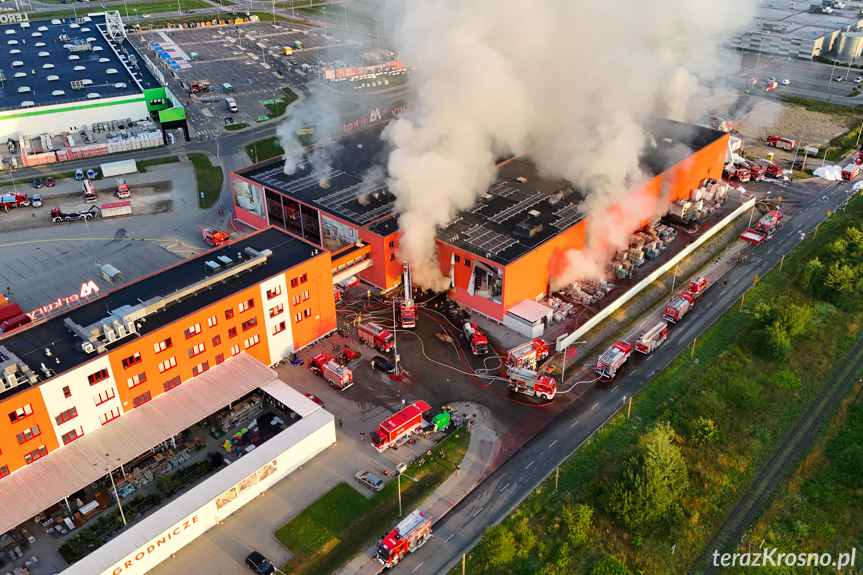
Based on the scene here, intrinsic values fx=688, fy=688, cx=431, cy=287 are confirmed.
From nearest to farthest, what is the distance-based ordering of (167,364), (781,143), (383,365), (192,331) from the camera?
(167,364) → (192,331) → (383,365) → (781,143)

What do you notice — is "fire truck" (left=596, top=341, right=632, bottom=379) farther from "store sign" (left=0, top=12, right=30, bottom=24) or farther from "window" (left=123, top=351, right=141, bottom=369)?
Result: "store sign" (left=0, top=12, right=30, bottom=24)

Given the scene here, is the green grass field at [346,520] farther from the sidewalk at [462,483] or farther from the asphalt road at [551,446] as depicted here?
the asphalt road at [551,446]

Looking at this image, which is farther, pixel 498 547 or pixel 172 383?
pixel 172 383

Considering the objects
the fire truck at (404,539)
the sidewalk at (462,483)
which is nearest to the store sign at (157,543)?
the sidewalk at (462,483)

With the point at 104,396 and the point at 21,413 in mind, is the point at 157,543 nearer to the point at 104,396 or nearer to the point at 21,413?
the point at 104,396

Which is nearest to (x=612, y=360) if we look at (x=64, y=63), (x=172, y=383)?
(x=172, y=383)

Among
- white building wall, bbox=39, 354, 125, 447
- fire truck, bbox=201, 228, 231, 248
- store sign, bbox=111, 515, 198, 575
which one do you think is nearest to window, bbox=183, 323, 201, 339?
white building wall, bbox=39, 354, 125, 447
